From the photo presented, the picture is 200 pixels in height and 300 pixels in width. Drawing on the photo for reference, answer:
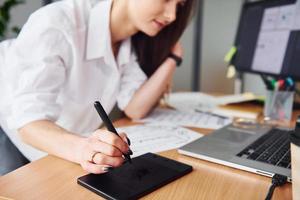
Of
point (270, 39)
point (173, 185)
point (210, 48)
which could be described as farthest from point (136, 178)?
point (210, 48)

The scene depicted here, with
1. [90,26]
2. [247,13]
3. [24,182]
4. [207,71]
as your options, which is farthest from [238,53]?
[24,182]

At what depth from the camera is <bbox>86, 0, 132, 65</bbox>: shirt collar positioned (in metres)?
0.92

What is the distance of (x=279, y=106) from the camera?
0.99 m

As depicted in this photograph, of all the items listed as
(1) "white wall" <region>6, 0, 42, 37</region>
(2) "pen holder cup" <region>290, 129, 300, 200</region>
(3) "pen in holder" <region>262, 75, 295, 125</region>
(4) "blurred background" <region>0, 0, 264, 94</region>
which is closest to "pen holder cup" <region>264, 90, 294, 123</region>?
(3) "pen in holder" <region>262, 75, 295, 125</region>

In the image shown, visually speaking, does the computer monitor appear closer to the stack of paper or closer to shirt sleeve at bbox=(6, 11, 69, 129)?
the stack of paper

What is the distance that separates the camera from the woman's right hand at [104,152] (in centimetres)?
52

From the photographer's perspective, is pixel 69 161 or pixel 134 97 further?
pixel 134 97

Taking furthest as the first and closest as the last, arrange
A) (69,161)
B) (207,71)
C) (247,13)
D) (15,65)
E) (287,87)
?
1. (207,71)
2. (247,13)
3. (287,87)
4. (15,65)
5. (69,161)

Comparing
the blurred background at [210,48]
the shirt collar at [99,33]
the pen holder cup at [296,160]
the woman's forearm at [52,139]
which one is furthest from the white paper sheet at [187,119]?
the blurred background at [210,48]

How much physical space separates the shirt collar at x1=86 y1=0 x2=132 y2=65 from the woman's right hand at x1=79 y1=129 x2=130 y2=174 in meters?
0.43

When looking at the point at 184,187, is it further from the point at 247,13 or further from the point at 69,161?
the point at 247,13

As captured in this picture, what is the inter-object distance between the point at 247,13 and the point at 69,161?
1011 millimetres

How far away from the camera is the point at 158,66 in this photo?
3.92ft

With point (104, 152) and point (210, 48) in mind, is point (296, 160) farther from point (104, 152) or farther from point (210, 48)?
point (210, 48)
